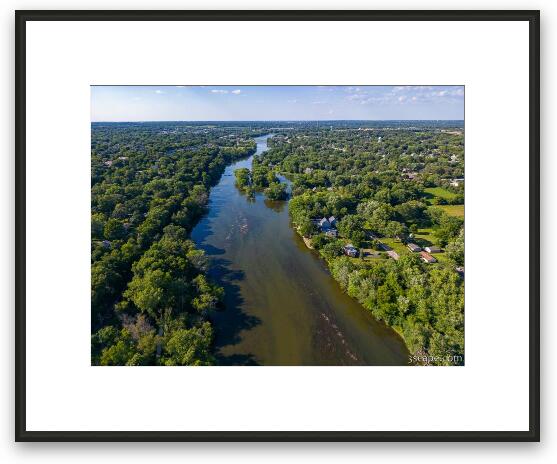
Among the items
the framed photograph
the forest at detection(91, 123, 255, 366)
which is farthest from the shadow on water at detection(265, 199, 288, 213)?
the framed photograph

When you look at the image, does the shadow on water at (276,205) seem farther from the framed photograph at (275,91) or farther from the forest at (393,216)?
the framed photograph at (275,91)

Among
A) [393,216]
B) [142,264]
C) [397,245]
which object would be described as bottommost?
[142,264]

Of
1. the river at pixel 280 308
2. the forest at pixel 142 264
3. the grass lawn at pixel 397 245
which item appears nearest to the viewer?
the forest at pixel 142 264

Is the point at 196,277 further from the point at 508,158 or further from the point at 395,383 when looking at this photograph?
the point at 508,158

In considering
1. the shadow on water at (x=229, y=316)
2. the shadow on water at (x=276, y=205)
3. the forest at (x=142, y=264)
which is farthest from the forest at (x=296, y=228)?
the shadow on water at (x=276, y=205)

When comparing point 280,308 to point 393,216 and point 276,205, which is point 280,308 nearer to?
point 393,216

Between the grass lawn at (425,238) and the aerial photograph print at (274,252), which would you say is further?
the grass lawn at (425,238)

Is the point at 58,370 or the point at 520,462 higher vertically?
the point at 58,370

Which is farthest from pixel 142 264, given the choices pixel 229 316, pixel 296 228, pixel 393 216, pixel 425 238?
pixel 393 216
